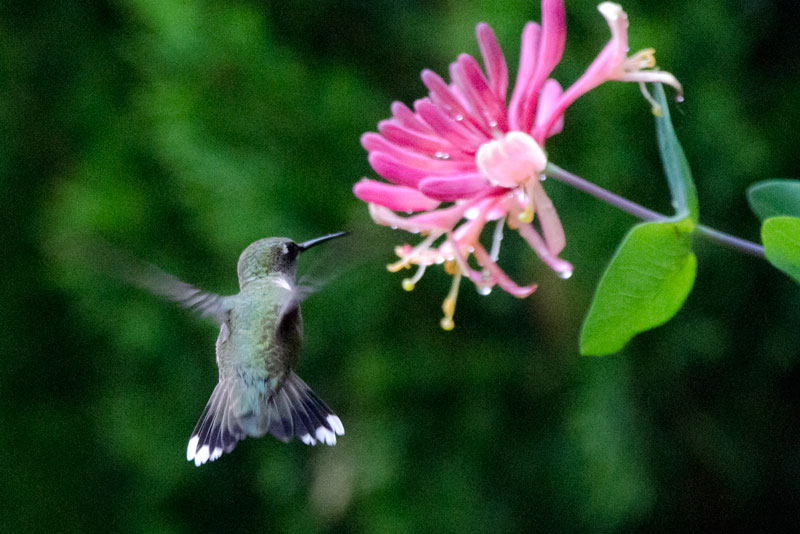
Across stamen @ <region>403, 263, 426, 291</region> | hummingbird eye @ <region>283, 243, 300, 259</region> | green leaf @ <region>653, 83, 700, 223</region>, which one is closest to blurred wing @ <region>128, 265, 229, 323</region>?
hummingbird eye @ <region>283, 243, 300, 259</region>

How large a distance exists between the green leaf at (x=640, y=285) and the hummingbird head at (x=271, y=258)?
0.42 metres

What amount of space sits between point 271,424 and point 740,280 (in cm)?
106

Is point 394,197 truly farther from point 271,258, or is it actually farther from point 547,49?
point 271,258

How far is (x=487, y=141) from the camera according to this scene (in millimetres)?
818

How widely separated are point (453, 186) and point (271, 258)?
0.41 metres

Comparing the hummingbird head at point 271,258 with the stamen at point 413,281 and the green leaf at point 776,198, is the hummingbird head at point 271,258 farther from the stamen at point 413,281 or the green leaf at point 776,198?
the green leaf at point 776,198

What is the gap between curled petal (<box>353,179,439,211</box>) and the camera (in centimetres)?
79

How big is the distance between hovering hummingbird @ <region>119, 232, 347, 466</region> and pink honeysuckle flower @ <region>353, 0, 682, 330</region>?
0.85 feet

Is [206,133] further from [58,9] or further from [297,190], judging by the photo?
[58,9]

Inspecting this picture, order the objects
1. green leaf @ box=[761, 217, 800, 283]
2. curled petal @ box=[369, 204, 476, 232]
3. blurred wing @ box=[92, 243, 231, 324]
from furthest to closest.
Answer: blurred wing @ box=[92, 243, 231, 324] < curled petal @ box=[369, 204, 476, 232] < green leaf @ box=[761, 217, 800, 283]

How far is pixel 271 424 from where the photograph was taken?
104cm

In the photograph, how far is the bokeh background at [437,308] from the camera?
5.51ft

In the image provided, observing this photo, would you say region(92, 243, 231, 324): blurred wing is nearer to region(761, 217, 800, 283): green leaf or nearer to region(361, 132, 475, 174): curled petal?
region(361, 132, 475, 174): curled petal

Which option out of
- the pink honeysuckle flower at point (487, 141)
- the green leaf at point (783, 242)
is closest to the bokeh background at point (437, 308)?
the pink honeysuckle flower at point (487, 141)
